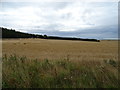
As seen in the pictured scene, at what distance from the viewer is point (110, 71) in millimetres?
6551

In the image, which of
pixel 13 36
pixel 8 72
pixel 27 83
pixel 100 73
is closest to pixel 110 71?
pixel 100 73

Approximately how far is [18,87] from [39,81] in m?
0.59

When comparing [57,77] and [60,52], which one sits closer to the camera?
[57,77]

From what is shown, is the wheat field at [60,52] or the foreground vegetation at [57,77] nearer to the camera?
the foreground vegetation at [57,77]

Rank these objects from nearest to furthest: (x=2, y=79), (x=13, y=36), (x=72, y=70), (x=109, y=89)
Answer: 1. (x=109, y=89)
2. (x=2, y=79)
3. (x=72, y=70)
4. (x=13, y=36)

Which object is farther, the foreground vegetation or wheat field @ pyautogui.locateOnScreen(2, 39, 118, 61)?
wheat field @ pyautogui.locateOnScreen(2, 39, 118, 61)

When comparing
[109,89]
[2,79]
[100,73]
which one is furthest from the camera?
[100,73]

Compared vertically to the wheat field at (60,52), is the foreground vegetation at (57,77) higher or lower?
higher

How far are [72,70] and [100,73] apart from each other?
1045 mm

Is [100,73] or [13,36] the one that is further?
[13,36]

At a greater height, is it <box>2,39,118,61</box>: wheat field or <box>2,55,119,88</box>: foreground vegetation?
<box>2,55,119,88</box>: foreground vegetation

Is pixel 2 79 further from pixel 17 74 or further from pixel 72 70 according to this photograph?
pixel 72 70

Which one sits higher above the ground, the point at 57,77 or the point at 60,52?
the point at 57,77

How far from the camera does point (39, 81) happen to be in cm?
575
